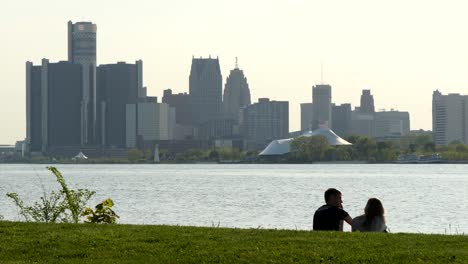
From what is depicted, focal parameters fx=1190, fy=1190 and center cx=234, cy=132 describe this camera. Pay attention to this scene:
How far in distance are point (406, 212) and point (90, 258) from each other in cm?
3735

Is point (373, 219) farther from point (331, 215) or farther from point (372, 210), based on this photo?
point (331, 215)

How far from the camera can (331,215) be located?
17906mm

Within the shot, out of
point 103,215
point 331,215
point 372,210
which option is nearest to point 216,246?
point 331,215

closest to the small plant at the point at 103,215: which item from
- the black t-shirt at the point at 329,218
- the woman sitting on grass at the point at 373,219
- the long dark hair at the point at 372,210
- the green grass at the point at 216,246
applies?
the green grass at the point at 216,246

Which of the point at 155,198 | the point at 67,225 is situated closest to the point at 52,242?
the point at 67,225

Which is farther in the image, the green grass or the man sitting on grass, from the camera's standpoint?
the man sitting on grass

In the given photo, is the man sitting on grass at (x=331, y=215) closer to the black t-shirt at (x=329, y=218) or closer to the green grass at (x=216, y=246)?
the black t-shirt at (x=329, y=218)

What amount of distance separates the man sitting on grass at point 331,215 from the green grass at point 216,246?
3.19 feet

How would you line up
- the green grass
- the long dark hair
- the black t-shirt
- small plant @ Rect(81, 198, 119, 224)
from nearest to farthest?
1. the green grass
2. the long dark hair
3. the black t-shirt
4. small plant @ Rect(81, 198, 119, 224)

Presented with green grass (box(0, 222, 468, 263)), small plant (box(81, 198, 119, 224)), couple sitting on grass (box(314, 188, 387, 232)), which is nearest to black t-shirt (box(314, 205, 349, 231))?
couple sitting on grass (box(314, 188, 387, 232))

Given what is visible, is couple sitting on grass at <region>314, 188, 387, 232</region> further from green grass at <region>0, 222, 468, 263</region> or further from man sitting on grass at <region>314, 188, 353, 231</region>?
green grass at <region>0, 222, 468, 263</region>

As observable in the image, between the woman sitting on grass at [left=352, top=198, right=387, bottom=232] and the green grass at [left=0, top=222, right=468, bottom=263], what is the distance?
1024mm

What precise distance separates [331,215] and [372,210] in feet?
2.03

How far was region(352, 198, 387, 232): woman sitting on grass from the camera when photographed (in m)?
17.8
